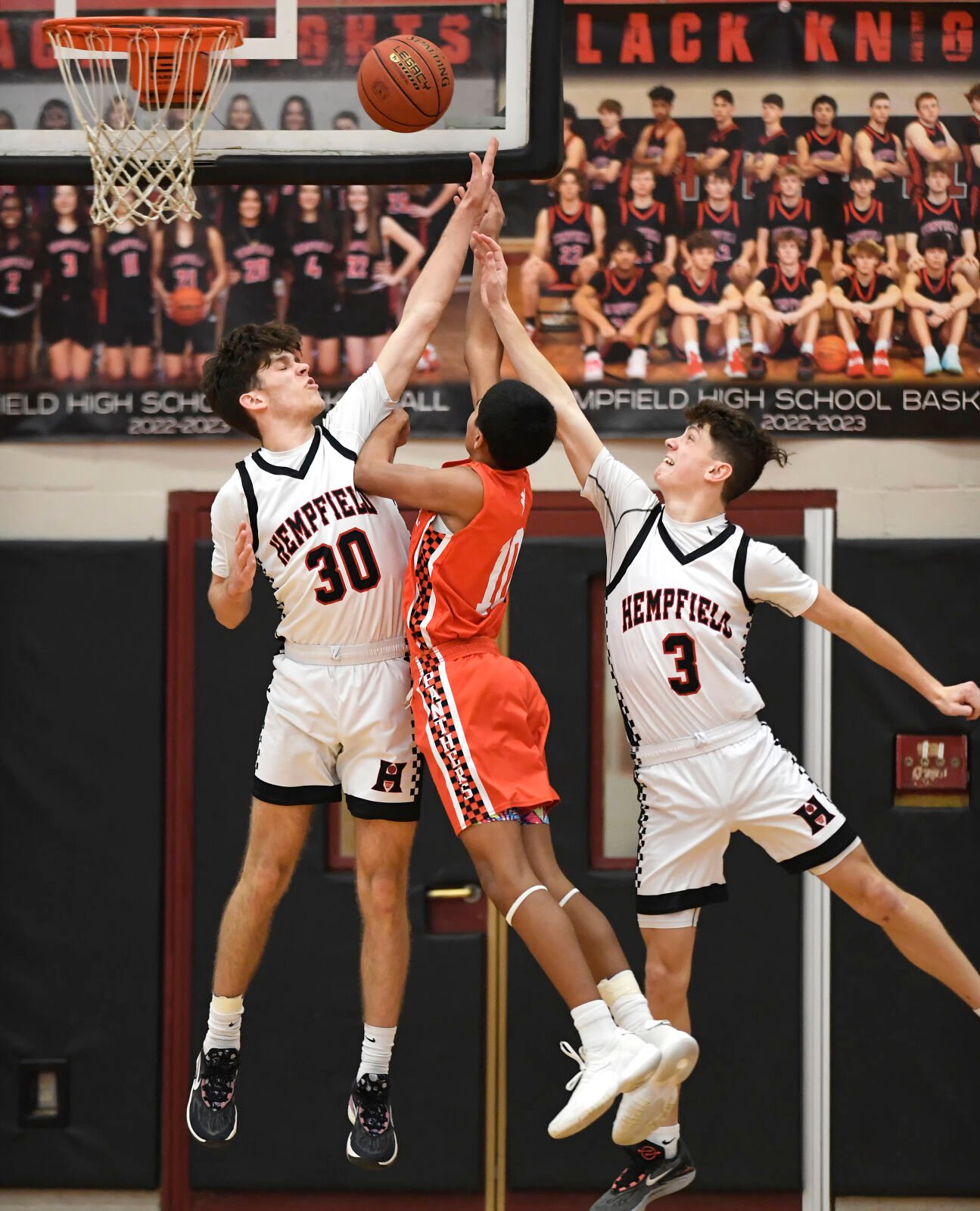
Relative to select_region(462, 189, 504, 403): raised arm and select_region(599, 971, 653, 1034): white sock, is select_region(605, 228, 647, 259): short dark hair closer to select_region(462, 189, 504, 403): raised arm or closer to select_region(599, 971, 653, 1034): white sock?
select_region(462, 189, 504, 403): raised arm

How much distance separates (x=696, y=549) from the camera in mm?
5164

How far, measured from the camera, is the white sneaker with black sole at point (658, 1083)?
4496 mm

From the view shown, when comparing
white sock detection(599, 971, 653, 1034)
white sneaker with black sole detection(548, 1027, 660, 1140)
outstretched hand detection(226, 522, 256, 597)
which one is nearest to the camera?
white sneaker with black sole detection(548, 1027, 660, 1140)

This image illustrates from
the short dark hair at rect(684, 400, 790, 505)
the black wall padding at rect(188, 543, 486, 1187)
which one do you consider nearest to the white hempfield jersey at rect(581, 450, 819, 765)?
the short dark hair at rect(684, 400, 790, 505)

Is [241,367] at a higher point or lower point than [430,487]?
higher

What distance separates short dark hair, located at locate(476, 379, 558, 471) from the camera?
4566mm

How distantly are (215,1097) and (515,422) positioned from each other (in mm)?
2411

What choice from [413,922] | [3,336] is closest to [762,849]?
[413,922]

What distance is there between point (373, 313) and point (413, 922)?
273 centimetres

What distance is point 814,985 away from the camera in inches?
282

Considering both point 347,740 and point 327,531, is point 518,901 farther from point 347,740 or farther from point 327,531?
point 327,531

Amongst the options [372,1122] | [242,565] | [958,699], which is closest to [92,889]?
[372,1122]

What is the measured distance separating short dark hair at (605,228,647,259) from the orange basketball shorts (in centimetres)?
298

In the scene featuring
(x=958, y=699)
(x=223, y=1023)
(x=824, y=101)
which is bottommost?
(x=223, y=1023)
